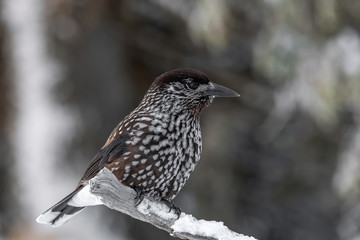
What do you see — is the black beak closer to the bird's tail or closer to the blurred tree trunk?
the bird's tail


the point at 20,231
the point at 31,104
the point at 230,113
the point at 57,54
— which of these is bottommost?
the point at 20,231

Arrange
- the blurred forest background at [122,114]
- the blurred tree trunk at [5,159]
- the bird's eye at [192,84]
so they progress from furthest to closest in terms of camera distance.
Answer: the blurred tree trunk at [5,159] < the blurred forest background at [122,114] < the bird's eye at [192,84]

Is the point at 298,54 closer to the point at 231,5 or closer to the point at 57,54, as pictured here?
the point at 231,5

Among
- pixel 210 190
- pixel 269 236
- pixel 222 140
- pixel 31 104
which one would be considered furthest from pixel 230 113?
pixel 31 104

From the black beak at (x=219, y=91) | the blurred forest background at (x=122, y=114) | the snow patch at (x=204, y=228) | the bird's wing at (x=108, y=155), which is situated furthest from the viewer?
the blurred forest background at (x=122, y=114)

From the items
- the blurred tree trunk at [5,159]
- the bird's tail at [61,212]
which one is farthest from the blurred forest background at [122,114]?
the bird's tail at [61,212]

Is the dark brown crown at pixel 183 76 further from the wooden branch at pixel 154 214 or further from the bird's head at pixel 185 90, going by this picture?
the wooden branch at pixel 154 214

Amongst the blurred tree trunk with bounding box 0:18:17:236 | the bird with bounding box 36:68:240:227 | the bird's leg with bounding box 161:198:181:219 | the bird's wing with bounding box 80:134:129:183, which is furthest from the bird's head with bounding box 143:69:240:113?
the blurred tree trunk with bounding box 0:18:17:236

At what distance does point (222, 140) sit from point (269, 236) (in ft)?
6.09

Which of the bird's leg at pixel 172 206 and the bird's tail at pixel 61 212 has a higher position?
the bird's leg at pixel 172 206

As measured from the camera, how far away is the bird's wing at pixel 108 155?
161 inches

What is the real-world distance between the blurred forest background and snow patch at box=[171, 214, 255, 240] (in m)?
4.90

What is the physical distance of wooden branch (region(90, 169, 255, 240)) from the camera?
331 centimetres

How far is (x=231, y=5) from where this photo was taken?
8.12 m
